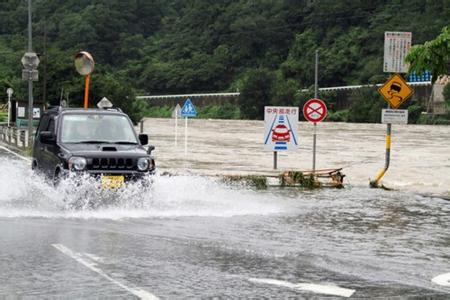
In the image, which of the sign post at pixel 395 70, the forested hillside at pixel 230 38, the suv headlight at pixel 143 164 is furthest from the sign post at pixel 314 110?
the forested hillside at pixel 230 38

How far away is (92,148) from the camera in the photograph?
1373 cm

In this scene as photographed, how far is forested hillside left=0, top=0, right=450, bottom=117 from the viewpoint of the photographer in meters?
144

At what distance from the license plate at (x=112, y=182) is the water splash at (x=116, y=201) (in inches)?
3.5

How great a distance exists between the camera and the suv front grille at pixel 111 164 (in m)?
13.3

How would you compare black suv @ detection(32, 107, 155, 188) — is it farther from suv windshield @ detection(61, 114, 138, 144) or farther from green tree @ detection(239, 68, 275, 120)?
green tree @ detection(239, 68, 275, 120)

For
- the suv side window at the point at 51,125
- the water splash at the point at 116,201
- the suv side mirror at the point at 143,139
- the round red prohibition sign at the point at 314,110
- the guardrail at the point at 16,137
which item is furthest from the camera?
the guardrail at the point at 16,137

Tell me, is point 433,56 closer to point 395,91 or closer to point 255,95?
point 395,91

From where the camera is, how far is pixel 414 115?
115 m

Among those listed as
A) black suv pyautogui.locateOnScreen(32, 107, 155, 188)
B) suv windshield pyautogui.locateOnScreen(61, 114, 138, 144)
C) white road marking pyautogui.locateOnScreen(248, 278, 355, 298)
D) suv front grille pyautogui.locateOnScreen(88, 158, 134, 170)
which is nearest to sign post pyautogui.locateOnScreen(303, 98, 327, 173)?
black suv pyautogui.locateOnScreen(32, 107, 155, 188)

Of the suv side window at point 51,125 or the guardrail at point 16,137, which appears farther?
the guardrail at point 16,137

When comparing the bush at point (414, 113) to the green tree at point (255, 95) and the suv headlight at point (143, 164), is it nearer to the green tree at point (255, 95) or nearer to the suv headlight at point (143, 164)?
the green tree at point (255, 95)

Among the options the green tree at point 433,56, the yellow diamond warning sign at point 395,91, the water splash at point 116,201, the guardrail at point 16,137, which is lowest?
the guardrail at point 16,137

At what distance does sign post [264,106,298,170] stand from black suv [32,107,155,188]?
960 centimetres

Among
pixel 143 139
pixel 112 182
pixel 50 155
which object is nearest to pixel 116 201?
pixel 112 182
